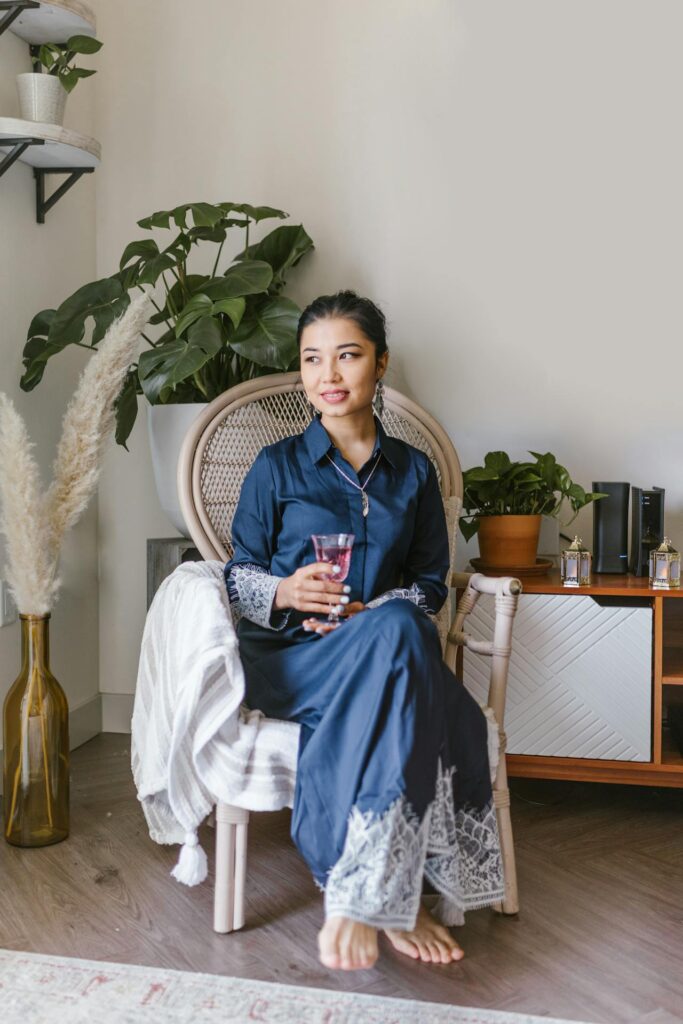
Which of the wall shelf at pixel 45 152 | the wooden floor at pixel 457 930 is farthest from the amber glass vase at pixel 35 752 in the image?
the wall shelf at pixel 45 152

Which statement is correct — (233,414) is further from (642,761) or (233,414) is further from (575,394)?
(642,761)

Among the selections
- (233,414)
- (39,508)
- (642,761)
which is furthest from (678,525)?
(39,508)

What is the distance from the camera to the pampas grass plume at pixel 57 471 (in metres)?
2.09

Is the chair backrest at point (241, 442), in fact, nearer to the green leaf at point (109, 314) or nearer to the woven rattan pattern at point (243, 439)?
the woven rattan pattern at point (243, 439)

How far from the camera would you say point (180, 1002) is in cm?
151

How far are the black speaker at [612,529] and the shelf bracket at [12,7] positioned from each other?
1684 mm

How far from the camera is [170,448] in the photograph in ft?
8.03

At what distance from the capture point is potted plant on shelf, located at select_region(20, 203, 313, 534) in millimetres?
2209

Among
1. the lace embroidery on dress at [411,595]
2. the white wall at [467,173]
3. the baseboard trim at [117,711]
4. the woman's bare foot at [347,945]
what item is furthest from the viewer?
the baseboard trim at [117,711]

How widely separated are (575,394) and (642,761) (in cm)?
97

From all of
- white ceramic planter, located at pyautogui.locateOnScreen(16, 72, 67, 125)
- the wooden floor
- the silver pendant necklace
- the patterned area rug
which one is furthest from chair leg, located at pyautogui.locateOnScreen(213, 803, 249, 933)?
white ceramic planter, located at pyautogui.locateOnScreen(16, 72, 67, 125)

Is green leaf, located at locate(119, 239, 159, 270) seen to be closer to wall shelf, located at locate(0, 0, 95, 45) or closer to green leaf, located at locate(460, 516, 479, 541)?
wall shelf, located at locate(0, 0, 95, 45)

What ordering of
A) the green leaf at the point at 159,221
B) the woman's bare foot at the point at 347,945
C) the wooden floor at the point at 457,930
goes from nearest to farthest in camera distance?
the woman's bare foot at the point at 347,945
the wooden floor at the point at 457,930
the green leaf at the point at 159,221

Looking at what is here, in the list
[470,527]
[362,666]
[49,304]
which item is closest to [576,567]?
[470,527]
